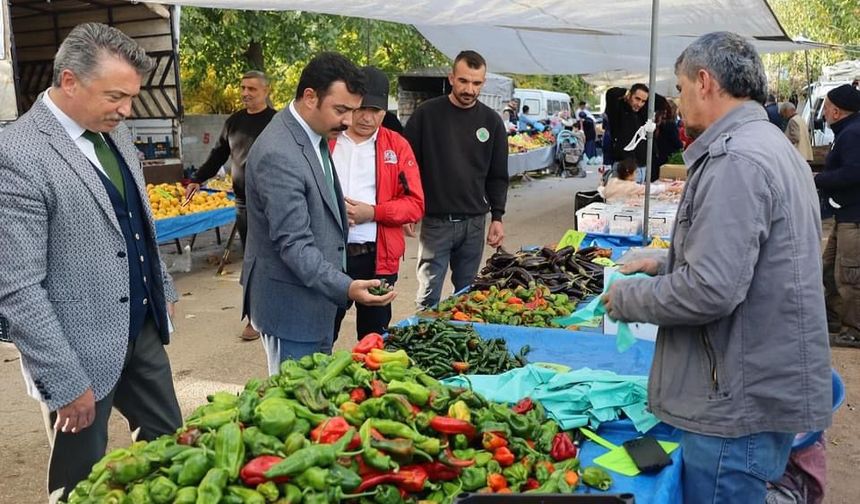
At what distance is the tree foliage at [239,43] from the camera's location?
1627cm

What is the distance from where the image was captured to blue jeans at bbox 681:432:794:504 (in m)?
2.36

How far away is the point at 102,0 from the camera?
12.2 metres

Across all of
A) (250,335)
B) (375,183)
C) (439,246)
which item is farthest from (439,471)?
(250,335)

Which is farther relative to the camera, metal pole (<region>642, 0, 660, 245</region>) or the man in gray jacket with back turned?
metal pole (<region>642, 0, 660, 245</region>)

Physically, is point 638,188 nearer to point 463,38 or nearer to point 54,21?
point 463,38

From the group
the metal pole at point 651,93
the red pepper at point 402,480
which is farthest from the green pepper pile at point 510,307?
the red pepper at point 402,480

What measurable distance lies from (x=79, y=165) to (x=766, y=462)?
2.54m

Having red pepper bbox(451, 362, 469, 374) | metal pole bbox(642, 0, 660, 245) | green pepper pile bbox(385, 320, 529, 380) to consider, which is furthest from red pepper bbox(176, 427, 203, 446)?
metal pole bbox(642, 0, 660, 245)

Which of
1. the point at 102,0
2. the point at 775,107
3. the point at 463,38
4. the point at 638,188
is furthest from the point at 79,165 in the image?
the point at 775,107

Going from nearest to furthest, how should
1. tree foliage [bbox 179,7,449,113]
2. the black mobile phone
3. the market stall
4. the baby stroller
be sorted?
the black mobile phone < the market stall < tree foliage [bbox 179,7,449,113] < the baby stroller

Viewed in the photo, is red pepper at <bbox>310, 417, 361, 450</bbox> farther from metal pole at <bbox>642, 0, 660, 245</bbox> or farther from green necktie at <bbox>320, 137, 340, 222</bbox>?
metal pole at <bbox>642, 0, 660, 245</bbox>

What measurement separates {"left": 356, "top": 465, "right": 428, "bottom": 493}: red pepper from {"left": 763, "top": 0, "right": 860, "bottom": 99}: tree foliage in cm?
2030

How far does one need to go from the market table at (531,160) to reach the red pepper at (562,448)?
14543 mm

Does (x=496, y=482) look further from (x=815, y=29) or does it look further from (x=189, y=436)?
(x=815, y=29)
